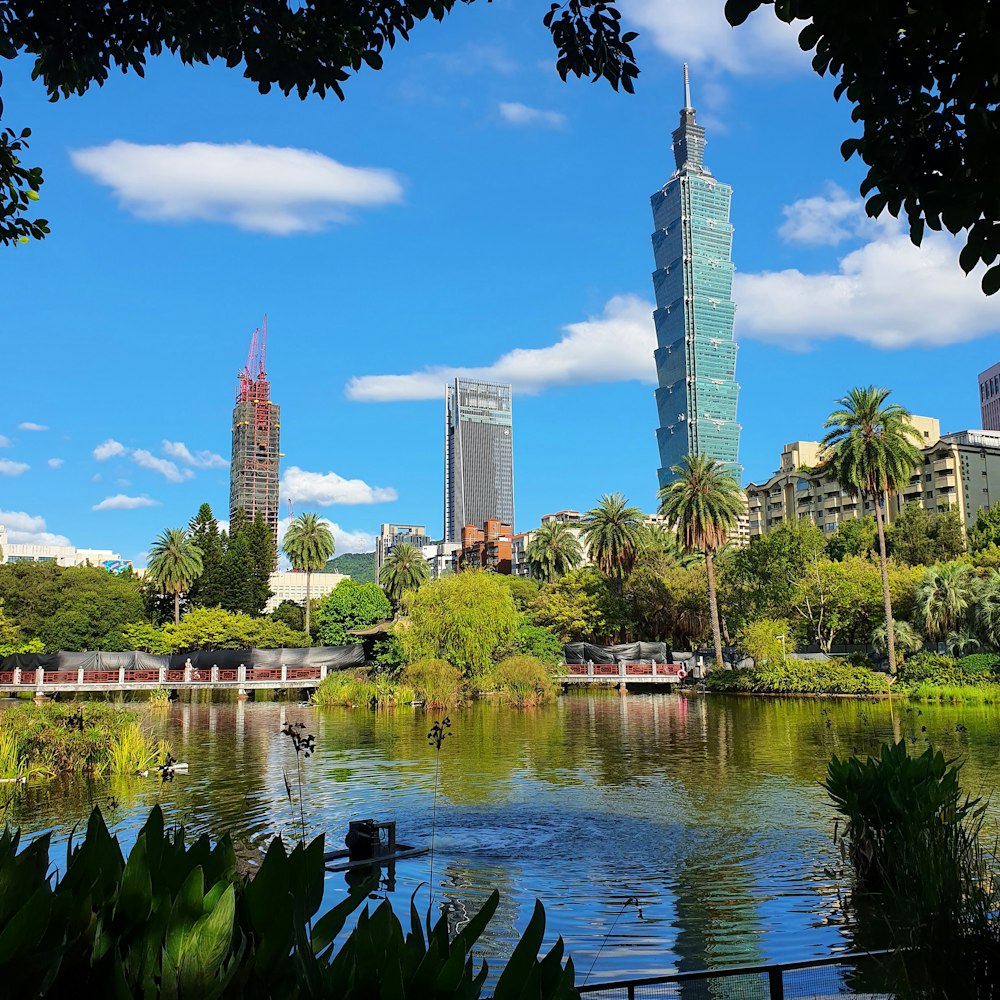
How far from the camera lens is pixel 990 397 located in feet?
600

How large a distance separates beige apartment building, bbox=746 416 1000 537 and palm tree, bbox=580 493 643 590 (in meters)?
34.8

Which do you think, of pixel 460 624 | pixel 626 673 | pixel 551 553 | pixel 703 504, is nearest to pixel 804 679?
pixel 626 673

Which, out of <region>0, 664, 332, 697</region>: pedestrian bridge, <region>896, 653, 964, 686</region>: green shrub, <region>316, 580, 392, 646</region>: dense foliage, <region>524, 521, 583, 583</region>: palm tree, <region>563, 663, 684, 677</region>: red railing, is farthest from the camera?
<region>524, 521, 583, 583</region>: palm tree

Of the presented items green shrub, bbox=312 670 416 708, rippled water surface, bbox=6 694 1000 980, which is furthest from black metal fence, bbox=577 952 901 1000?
green shrub, bbox=312 670 416 708

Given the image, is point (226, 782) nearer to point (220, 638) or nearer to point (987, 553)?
point (220, 638)

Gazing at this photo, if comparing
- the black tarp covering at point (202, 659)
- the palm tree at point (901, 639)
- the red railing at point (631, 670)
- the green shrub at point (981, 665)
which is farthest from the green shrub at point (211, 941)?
the red railing at point (631, 670)

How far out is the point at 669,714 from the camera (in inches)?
1550

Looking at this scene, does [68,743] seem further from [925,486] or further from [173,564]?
[925,486]

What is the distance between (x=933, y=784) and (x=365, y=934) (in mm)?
8915

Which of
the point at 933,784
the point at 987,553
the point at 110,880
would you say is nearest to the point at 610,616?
the point at 987,553

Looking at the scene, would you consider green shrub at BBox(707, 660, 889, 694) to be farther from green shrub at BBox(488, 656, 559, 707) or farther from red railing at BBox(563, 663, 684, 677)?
green shrub at BBox(488, 656, 559, 707)

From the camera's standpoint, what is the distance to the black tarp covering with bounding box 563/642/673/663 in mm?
61000

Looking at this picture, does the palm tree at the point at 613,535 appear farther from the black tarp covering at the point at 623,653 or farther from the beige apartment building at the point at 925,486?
the beige apartment building at the point at 925,486

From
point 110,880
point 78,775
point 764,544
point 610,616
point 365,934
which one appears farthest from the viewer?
point 610,616
